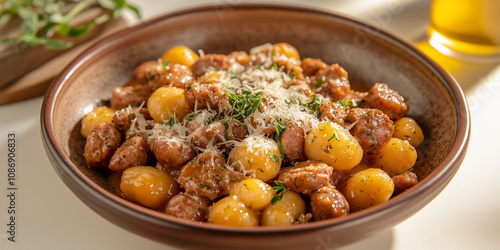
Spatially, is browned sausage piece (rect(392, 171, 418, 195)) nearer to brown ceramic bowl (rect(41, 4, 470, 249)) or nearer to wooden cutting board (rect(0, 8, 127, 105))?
brown ceramic bowl (rect(41, 4, 470, 249))

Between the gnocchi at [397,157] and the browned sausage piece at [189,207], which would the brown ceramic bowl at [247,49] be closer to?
the gnocchi at [397,157]

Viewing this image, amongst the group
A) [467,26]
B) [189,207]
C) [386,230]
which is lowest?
[386,230]

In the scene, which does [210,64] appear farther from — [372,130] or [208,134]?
[372,130]

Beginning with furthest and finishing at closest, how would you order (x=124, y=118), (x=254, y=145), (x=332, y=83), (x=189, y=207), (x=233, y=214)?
(x=332, y=83) < (x=124, y=118) < (x=254, y=145) < (x=189, y=207) < (x=233, y=214)

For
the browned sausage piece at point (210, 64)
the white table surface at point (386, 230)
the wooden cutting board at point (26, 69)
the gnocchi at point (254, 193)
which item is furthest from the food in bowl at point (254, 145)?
the wooden cutting board at point (26, 69)

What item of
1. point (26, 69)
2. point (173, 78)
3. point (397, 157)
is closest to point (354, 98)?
point (397, 157)

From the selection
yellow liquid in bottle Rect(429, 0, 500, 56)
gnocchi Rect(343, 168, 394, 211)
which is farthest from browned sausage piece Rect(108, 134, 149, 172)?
yellow liquid in bottle Rect(429, 0, 500, 56)
